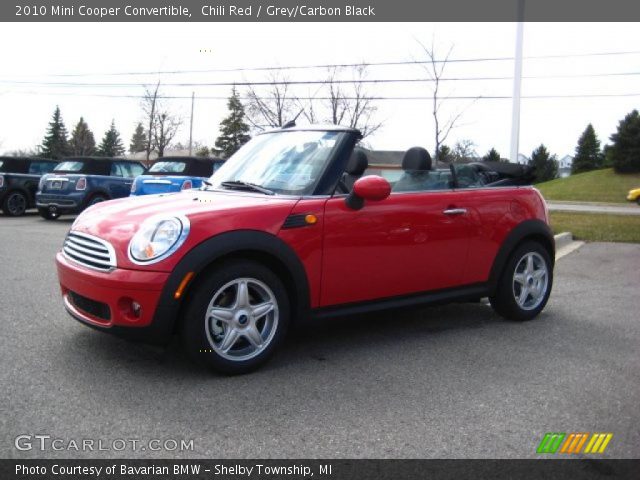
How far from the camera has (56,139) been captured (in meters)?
74.1

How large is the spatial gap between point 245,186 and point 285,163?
0.35 metres

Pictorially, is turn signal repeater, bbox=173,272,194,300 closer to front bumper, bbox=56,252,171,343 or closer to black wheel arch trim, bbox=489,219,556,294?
front bumper, bbox=56,252,171,343

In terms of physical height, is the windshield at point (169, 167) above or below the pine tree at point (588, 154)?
below

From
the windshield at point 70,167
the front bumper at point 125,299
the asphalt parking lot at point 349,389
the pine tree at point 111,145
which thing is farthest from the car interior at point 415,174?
the pine tree at point 111,145

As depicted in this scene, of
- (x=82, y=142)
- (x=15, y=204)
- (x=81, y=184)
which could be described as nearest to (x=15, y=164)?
(x=15, y=204)

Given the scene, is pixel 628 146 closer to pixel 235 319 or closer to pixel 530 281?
pixel 530 281

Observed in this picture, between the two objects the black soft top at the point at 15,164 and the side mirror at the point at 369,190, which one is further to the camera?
the black soft top at the point at 15,164

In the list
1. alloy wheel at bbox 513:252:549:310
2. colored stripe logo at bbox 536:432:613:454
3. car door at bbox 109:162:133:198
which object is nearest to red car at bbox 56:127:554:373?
alloy wheel at bbox 513:252:549:310

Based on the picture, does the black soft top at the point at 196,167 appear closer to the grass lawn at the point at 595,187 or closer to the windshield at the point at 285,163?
the windshield at the point at 285,163

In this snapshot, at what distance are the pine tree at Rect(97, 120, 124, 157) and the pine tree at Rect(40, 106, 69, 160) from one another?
468 cm

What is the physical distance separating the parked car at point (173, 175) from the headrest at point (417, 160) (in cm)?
856

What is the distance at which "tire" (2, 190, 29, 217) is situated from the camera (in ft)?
51.9

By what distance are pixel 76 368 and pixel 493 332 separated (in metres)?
3.28

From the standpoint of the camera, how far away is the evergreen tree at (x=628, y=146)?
1886 inches
